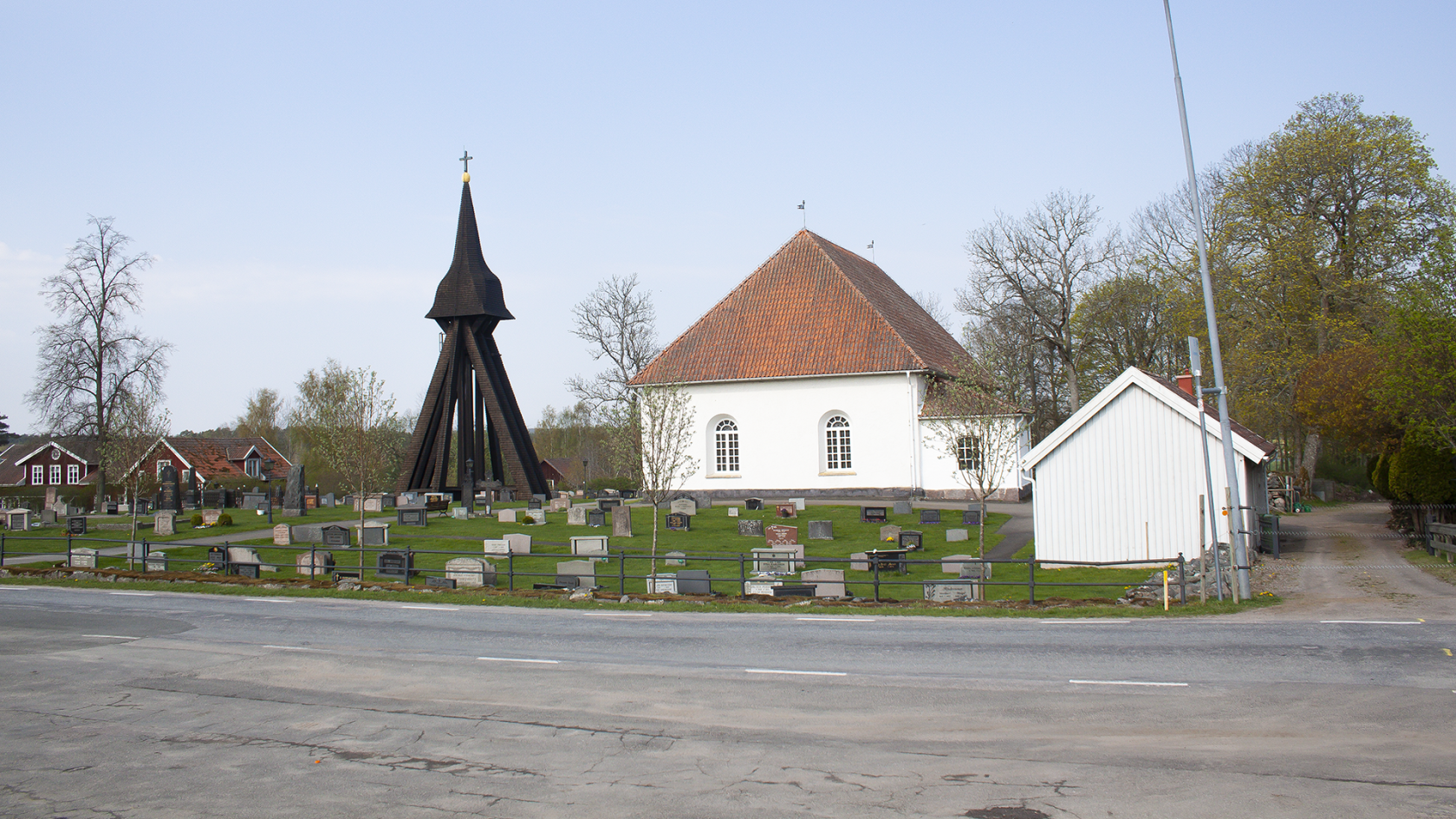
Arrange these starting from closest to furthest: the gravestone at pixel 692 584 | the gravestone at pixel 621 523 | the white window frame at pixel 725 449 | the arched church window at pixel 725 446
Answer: the gravestone at pixel 692 584 < the gravestone at pixel 621 523 < the white window frame at pixel 725 449 < the arched church window at pixel 725 446

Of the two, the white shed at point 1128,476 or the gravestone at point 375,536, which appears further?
the gravestone at point 375,536

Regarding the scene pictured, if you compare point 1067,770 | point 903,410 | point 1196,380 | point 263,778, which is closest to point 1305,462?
point 903,410

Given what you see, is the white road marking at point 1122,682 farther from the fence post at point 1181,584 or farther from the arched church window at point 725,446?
the arched church window at point 725,446

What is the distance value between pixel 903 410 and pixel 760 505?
27.3 ft

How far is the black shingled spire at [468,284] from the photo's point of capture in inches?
1572

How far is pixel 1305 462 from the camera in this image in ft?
146

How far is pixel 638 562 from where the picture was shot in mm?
22938

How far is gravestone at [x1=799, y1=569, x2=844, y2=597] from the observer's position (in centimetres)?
1773

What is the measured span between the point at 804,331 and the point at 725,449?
6104mm

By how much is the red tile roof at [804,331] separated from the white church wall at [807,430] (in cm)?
67

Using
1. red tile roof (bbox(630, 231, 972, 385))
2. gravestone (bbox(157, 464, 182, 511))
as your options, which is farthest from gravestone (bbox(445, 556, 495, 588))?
gravestone (bbox(157, 464, 182, 511))

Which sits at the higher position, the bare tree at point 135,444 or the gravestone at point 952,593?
the bare tree at point 135,444

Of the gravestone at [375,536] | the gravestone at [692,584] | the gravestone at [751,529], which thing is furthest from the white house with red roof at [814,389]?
the gravestone at [692,584]

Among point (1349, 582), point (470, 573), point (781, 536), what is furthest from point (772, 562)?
point (1349, 582)
